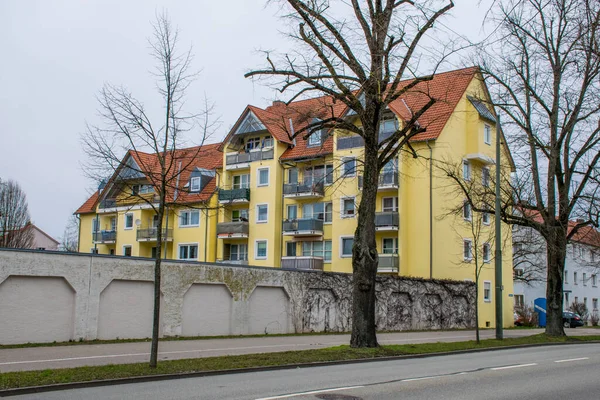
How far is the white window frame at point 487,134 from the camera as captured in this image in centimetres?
4712

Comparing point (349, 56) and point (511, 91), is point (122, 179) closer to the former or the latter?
point (349, 56)

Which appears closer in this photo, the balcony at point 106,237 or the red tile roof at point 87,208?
the balcony at point 106,237

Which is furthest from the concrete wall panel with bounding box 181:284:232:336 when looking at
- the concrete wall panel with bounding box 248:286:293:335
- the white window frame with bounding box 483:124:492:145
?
the white window frame with bounding box 483:124:492:145

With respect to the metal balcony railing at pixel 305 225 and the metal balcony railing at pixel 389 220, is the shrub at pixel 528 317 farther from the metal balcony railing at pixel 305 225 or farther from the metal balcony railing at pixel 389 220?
the metal balcony railing at pixel 305 225

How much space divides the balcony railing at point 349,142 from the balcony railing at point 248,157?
232 inches

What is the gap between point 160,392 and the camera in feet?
35.0

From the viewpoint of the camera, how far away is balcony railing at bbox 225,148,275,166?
167 ft

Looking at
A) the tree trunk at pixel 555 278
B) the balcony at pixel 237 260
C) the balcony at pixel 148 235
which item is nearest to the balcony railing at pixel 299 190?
the balcony at pixel 237 260

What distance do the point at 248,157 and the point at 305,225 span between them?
771 centimetres

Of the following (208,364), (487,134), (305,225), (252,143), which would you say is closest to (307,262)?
(305,225)

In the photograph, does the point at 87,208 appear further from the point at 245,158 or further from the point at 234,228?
the point at 245,158

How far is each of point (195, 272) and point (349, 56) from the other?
1211 centimetres

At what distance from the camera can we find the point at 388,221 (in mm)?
43438

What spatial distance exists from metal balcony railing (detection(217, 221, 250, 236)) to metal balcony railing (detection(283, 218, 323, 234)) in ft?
12.0
